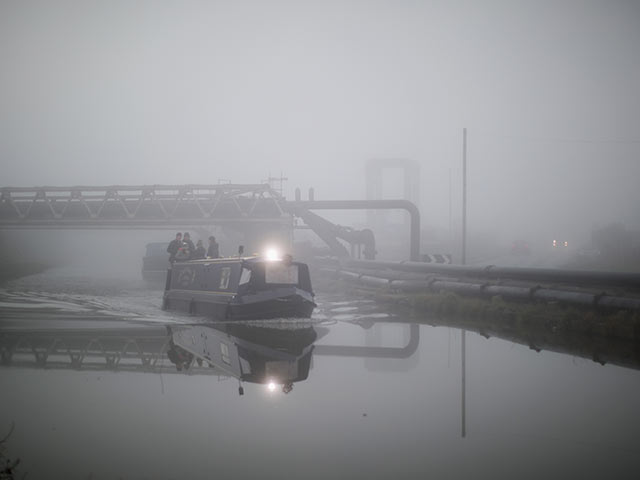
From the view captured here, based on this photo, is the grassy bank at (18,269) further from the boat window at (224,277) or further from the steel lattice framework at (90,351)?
the steel lattice framework at (90,351)

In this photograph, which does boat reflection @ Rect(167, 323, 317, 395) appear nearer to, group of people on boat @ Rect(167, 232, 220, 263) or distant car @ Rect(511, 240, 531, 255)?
group of people on boat @ Rect(167, 232, 220, 263)

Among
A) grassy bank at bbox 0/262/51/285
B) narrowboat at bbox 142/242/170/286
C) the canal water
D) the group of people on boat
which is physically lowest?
grassy bank at bbox 0/262/51/285

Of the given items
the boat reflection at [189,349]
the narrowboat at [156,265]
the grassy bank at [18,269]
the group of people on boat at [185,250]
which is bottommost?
the grassy bank at [18,269]

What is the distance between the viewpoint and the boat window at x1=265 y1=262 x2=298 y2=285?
1709 centimetres

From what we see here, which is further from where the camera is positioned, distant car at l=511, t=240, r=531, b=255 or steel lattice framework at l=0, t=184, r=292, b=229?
distant car at l=511, t=240, r=531, b=255

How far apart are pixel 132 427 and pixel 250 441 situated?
1.46 m

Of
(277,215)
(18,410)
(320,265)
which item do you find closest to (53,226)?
(277,215)

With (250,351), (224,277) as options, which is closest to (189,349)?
(250,351)

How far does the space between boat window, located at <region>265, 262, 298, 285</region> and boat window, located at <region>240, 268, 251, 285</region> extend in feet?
1.68

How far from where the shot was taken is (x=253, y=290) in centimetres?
1662

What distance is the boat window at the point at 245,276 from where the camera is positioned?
1675 cm

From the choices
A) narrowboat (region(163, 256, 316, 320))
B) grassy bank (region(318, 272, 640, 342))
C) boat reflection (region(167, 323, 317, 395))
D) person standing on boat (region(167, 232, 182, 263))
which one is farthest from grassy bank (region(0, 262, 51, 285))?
grassy bank (region(318, 272, 640, 342))

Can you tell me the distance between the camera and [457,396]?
8359 mm

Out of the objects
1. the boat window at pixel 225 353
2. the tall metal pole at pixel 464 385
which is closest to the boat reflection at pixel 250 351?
the boat window at pixel 225 353
